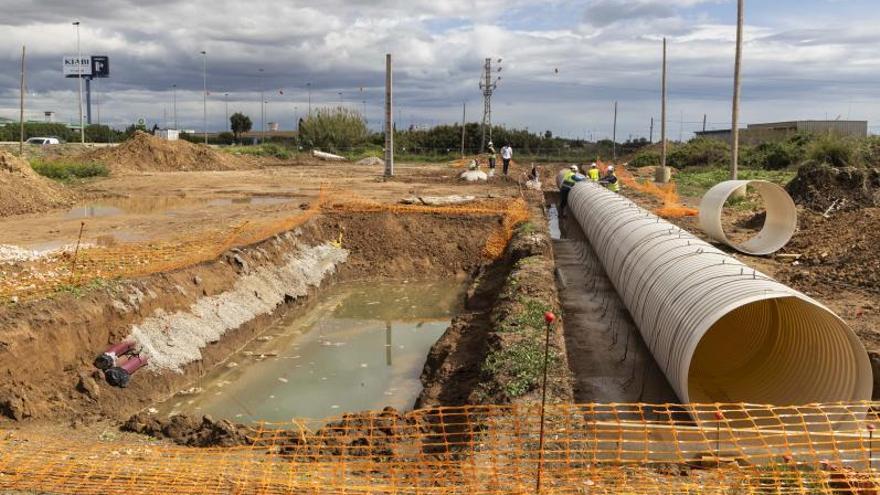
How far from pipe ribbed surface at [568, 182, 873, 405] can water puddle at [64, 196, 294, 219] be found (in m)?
15.5

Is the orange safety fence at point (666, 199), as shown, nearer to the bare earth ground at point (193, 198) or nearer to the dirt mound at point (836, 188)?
the dirt mound at point (836, 188)

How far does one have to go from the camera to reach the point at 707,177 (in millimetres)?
38375

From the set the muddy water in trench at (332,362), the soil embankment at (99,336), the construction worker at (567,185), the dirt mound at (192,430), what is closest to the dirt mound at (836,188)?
the construction worker at (567,185)

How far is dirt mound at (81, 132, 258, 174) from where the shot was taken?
38.1 metres

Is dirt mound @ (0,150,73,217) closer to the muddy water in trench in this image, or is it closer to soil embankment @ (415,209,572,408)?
the muddy water in trench

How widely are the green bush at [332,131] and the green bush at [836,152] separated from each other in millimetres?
43070

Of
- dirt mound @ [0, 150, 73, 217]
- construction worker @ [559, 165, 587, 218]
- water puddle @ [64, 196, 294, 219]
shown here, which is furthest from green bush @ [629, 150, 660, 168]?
dirt mound @ [0, 150, 73, 217]

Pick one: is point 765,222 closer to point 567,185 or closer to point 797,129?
point 567,185

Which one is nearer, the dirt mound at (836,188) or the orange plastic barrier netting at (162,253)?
the orange plastic barrier netting at (162,253)

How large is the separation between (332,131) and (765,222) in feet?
179

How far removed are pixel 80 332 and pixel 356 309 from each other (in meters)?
6.93

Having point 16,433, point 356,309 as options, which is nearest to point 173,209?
point 356,309

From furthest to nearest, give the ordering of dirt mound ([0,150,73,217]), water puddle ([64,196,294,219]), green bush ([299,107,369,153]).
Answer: green bush ([299,107,369,153]), water puddle ([64,196,294,219]), dirt mound ([0,150,73,217])

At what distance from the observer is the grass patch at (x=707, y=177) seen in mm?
32062
